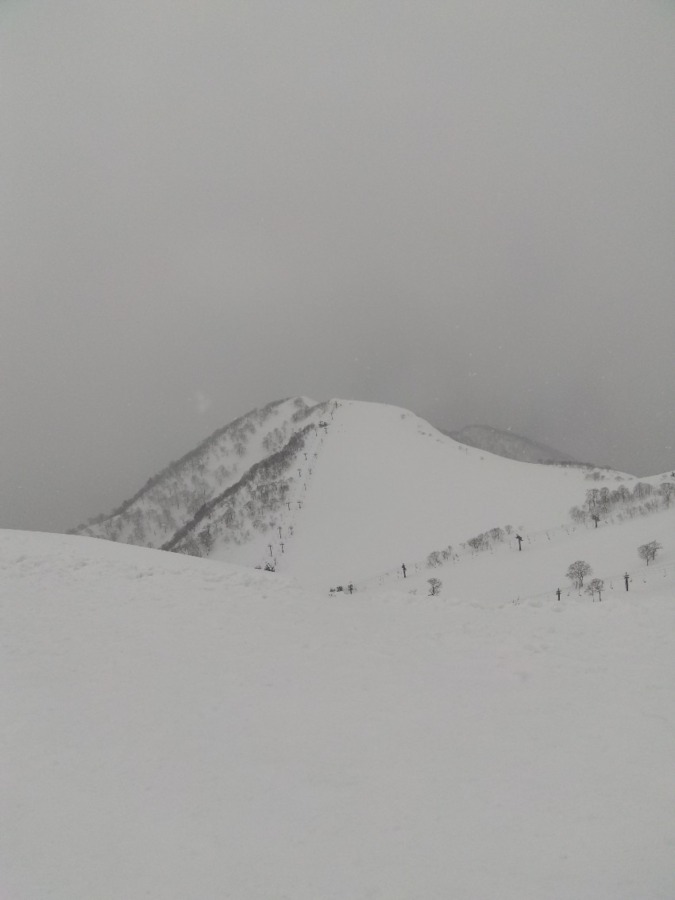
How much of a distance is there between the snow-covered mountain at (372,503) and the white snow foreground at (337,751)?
69365mm

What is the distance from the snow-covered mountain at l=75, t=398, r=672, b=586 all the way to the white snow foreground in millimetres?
69365

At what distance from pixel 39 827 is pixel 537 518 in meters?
92.0

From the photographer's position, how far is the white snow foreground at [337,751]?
7.67 metres

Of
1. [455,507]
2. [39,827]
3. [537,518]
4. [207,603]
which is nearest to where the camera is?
[39,827]

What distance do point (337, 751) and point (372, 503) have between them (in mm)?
101786

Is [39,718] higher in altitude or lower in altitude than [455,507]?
lower

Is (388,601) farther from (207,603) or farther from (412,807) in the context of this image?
(412,807)

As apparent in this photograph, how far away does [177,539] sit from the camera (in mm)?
146375

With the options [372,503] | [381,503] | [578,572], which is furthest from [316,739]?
[372,503]

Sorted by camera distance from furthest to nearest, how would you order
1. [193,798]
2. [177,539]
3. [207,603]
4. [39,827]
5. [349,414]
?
[349,414] < [177,539] < [207,603] < [193,798] < [39,827]

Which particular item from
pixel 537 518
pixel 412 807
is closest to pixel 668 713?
pixel 412 807

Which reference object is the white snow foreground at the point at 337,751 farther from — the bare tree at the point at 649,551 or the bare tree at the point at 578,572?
the bare tree at the point at 649,551

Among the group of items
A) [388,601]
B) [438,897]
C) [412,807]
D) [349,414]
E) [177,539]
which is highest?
[349,414]

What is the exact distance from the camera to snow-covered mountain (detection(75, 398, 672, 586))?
90.4 m
